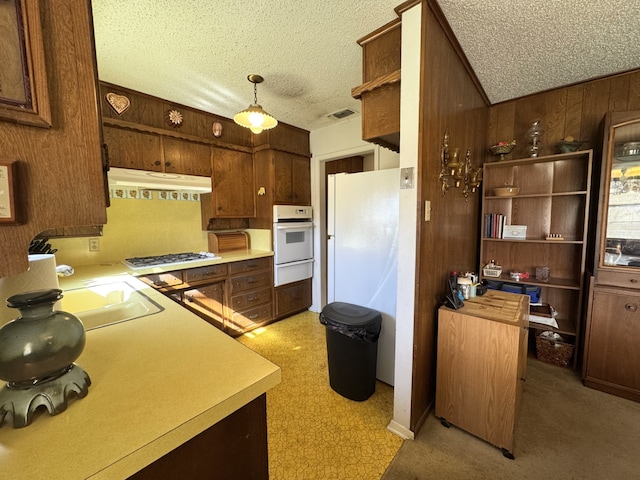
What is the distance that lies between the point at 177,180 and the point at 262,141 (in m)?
1.16

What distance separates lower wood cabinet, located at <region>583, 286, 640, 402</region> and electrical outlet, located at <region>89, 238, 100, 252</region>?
4.03 meters

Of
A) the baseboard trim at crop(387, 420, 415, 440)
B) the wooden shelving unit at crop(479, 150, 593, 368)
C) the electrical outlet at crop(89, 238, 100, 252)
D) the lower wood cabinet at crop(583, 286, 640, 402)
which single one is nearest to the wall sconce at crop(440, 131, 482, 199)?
the wooden shelving unit at crop(479, 150, 593, 368)

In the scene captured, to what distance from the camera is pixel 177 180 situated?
7.52 feet

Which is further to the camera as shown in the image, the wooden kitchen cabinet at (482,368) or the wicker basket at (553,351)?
the wicker basket at (553,351)

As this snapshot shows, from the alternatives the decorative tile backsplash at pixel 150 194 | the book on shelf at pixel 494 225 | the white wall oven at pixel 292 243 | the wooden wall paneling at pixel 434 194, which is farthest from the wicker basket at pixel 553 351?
the decorative tile backsplash at pixel 150 194

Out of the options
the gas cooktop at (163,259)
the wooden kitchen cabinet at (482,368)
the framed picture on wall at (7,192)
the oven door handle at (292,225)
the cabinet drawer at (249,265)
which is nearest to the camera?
the framed picture on wall at (7,192)

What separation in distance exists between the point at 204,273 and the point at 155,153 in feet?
3.95

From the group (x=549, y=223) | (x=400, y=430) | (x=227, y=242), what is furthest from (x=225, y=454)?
(x=549, y=223)

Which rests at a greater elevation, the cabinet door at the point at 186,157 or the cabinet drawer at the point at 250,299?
the cabinet door at the point at 186,157

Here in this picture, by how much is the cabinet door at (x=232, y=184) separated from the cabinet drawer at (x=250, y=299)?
92 cm

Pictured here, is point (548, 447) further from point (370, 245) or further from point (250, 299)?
point (250, 299)

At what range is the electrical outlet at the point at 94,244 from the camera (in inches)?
92.6

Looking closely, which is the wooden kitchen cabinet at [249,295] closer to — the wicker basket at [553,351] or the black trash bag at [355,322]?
the black trash bag at [355,322]

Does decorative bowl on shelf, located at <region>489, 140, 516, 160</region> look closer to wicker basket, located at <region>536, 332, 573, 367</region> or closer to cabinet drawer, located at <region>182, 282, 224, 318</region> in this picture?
wicker basket, located at <region>536, 332, 573, 367</region>
